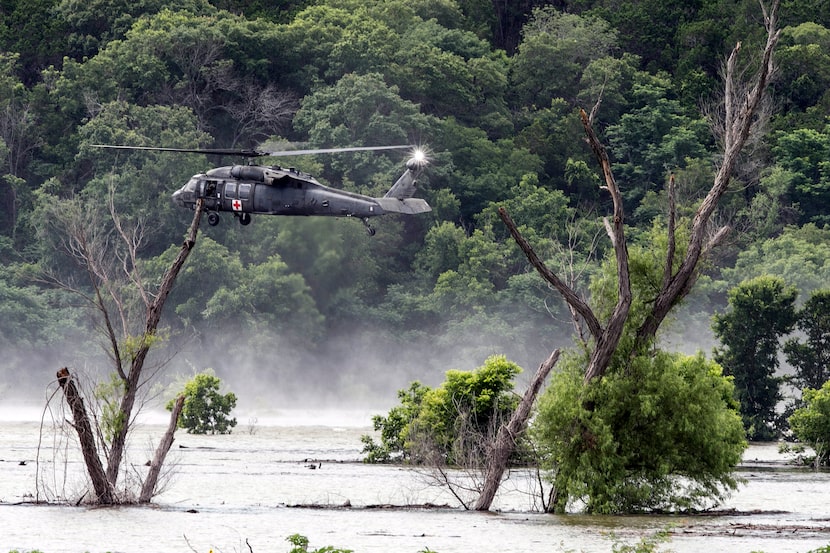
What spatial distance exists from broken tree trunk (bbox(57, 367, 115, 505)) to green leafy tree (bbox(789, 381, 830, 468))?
24.0m

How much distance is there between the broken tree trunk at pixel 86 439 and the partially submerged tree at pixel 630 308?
8.58 metres

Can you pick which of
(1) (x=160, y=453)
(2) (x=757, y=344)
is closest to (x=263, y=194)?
(1) (x=160, y=453)

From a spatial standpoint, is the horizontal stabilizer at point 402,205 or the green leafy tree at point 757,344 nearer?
the horizontal stabilizer at point 402,205

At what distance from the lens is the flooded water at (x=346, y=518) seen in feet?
95.3

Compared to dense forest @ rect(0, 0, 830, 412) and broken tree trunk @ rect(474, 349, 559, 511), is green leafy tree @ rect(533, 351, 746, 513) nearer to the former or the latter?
broken tree trunk @ rect(474, 349, 559, 511)

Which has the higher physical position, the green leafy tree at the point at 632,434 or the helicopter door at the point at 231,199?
the helicopter door at the point at 231,199

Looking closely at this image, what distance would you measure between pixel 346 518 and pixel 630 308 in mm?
6878

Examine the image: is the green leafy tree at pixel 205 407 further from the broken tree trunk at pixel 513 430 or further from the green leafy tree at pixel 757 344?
the broken tree trunk at pixel 513 430

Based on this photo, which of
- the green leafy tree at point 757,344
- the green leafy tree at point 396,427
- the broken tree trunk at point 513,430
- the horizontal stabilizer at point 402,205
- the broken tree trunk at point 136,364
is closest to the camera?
the broken tree trunk at point 513,430

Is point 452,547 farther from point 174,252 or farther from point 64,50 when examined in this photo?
point 64,50

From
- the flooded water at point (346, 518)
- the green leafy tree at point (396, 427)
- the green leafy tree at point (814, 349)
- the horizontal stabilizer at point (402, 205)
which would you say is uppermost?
the horizontal stabilizer at point (402, 205)

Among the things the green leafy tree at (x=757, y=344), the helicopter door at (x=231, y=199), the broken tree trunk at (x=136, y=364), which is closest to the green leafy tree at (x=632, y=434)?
the broken tree trunk at (x=136, y=364)

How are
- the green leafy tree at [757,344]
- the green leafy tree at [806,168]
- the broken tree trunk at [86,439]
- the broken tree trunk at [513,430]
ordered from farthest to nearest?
the green leafy tree at [806,168]
the green leafy tree at [757,344]
the broken tree trunk at [513,430]
the broken tree trunk at [86,439]

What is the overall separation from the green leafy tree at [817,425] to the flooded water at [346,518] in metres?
1.42
